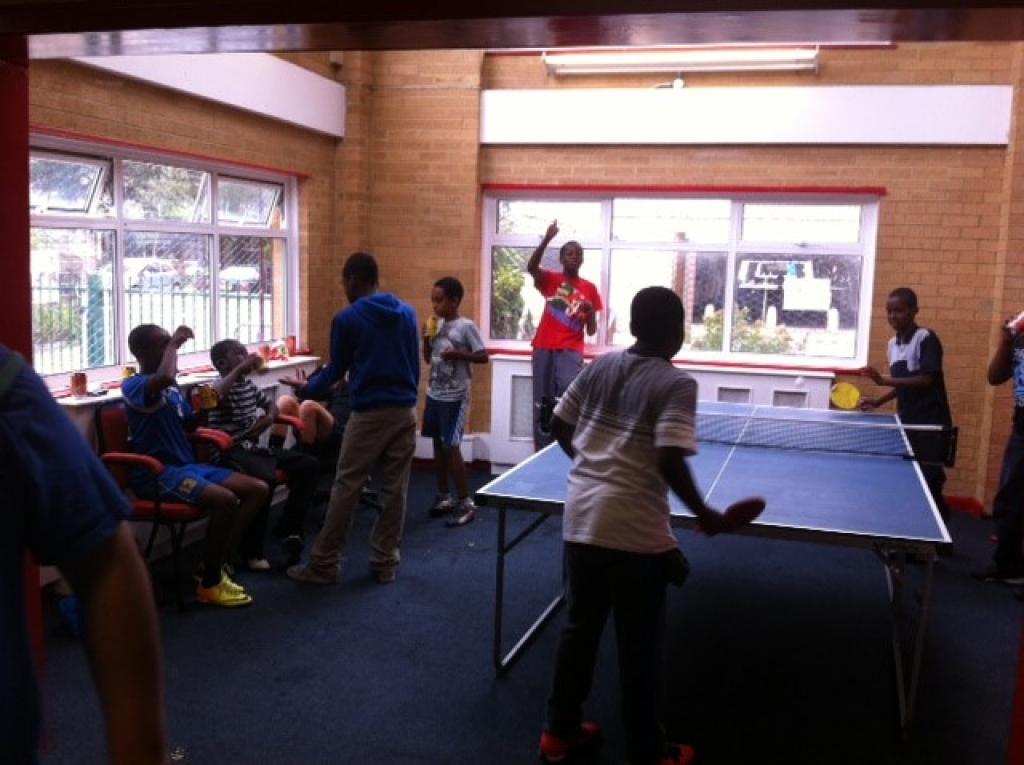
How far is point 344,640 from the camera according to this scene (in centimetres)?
462

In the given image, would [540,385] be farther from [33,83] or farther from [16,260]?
[16,260]

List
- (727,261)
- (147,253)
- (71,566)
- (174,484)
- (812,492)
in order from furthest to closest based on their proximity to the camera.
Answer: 1. (727,261)
2. (147,253)
3. (174,484)
4. (812,492)
5. (71,566)

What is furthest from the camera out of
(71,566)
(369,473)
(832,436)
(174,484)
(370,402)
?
(832,436)

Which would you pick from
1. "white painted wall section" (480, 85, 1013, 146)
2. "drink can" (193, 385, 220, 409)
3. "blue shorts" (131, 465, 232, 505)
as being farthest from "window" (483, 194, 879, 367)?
"blue shorts" (131, 465, 232, 505)

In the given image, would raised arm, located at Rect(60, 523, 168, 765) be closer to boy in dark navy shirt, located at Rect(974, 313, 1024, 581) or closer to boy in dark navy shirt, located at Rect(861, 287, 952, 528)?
boy in dark navy shirt, located at Rect(974, 313, 1024, 581)

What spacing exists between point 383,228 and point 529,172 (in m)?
1.43

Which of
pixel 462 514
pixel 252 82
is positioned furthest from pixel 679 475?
pixel 252 82

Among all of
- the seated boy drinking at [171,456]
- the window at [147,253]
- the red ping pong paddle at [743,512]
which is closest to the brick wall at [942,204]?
the window at [147,253]

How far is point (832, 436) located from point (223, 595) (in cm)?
360

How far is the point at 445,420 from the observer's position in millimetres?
6754

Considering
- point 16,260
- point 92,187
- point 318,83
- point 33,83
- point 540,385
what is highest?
point 318,83

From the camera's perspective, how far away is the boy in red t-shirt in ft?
24.8

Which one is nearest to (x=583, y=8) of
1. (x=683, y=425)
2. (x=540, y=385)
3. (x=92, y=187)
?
(x=683, y=425)

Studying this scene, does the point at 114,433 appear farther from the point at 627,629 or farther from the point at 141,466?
the point at 627,629
